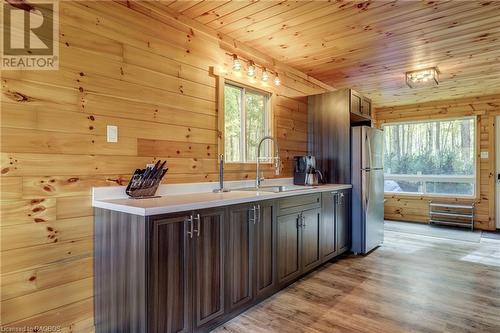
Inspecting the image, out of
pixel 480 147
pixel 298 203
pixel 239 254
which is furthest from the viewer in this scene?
pixel 480 147

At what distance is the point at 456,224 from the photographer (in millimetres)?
5578

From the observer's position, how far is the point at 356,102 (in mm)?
4020

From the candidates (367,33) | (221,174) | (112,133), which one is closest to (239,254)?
(221,174)

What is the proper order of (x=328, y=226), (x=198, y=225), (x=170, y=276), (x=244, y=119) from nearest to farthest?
1. (x=170, y=276)
2. (x=198, y=225)
3. (x=244, y=119)
4. (x=328, y=226)

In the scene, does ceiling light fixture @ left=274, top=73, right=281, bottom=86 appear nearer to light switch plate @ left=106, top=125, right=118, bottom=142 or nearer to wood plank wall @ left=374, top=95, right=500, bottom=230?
light switch plate @ left=106, top=125, right=118, bottom=142

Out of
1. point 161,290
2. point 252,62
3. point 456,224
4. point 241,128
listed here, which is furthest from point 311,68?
point 456,224

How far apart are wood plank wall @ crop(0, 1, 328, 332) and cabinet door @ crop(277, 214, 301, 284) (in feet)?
2.97

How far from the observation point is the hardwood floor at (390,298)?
7.10 feet

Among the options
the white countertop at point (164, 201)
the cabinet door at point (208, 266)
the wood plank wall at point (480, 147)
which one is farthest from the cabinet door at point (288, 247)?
the wood plank wall at point (480, 147)

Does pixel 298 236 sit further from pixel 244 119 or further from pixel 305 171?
pixel 244 119

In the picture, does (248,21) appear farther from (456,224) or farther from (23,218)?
(456,224)

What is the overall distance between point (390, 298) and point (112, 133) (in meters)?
2.61

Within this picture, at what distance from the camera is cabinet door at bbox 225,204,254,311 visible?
85.1 inches

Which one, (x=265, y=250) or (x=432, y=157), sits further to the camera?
(x=432, y=157)
